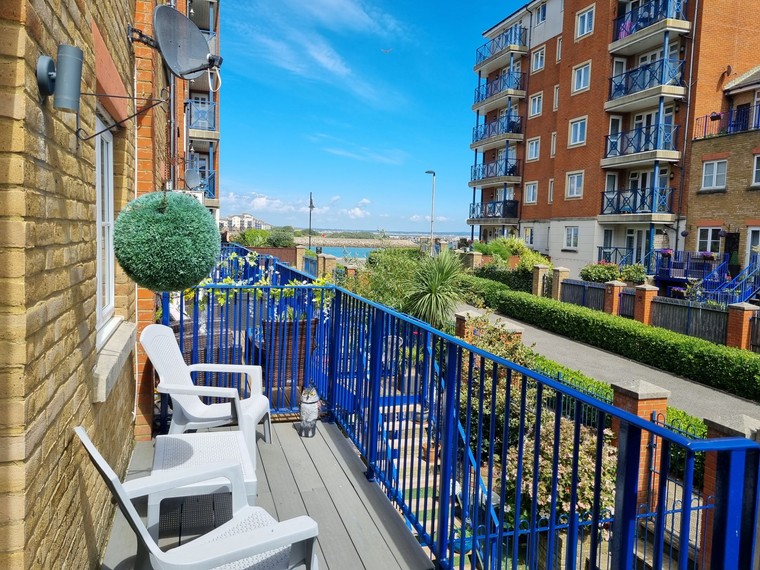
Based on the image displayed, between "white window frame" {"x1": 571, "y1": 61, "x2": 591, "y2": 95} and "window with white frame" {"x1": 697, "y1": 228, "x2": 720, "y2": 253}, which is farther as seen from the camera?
"white window frame" {"x1": 571, "y1": 61, "x2": 591, "y2": 95}

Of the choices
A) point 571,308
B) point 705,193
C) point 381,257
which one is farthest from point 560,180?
point 381,257

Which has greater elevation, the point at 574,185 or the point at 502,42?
the point at 502,42

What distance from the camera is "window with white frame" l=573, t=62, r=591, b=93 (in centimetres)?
2823

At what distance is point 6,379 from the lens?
4.97 feet

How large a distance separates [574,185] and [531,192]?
4.58 m

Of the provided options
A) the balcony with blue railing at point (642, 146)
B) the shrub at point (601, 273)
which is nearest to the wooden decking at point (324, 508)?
the shrub at point (601, 273)

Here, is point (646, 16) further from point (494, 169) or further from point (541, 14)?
point (494, 169)

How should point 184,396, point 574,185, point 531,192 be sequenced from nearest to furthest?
point 184,396 → point 574,185 → point 531,192

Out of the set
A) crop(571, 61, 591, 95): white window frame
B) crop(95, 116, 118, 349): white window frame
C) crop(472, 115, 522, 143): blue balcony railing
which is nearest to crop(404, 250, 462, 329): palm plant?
crop(95, 116, 118, 349): white window frame

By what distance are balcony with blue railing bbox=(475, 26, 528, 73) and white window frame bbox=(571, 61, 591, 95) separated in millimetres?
6578

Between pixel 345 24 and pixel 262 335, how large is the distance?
3297 centimetres

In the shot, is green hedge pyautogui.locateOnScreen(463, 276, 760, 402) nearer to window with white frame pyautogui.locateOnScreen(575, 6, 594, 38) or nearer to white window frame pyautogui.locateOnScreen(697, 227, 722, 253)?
white window frame pyautogui.locateOnScreen(697, 227, 722, 253)

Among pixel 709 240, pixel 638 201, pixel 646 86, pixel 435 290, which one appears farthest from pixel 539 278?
pixel 435 290

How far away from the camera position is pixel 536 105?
33562 mm
